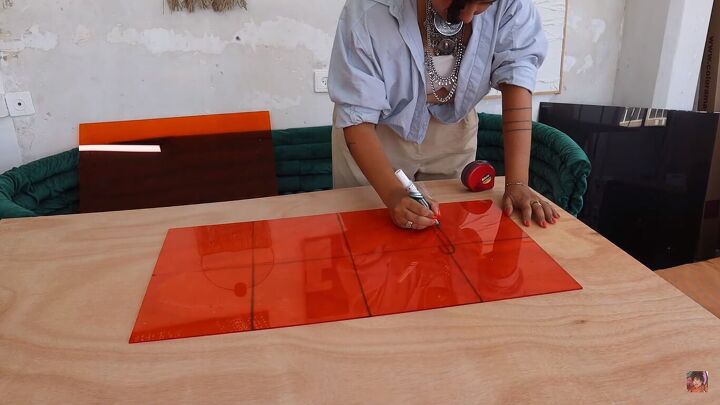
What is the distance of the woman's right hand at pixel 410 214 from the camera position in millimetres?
952

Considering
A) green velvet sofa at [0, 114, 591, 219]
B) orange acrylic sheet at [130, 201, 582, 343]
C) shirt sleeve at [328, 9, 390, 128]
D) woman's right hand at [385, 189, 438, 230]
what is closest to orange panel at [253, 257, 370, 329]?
orange acrylic sheet at [130, 201, 582, 343]

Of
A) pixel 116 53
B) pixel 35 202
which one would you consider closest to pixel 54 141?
pixel 35 202

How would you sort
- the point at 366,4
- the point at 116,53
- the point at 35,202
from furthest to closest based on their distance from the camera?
the point at 116,53, the point at 35,202, the point at 366,4

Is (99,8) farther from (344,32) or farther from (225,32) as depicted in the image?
(344,32)

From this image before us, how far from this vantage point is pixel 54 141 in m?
1.95

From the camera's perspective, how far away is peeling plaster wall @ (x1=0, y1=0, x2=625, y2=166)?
5.98 feet

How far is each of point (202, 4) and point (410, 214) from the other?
140cm

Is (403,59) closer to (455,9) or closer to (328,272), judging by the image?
(455,9)

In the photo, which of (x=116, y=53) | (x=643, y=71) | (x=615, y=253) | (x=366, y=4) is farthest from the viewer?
(x=643, y=71)

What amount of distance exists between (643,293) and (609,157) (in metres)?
1.56

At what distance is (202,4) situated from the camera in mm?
1871

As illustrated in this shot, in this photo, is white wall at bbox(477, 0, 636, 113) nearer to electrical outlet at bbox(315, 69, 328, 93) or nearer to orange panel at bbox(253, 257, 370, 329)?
electrical outlet at bbox(315, 69, 328, 93)

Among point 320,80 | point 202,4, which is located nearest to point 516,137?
point 320,80

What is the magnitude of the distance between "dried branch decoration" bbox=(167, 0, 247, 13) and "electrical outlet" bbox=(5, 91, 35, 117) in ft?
2.13
